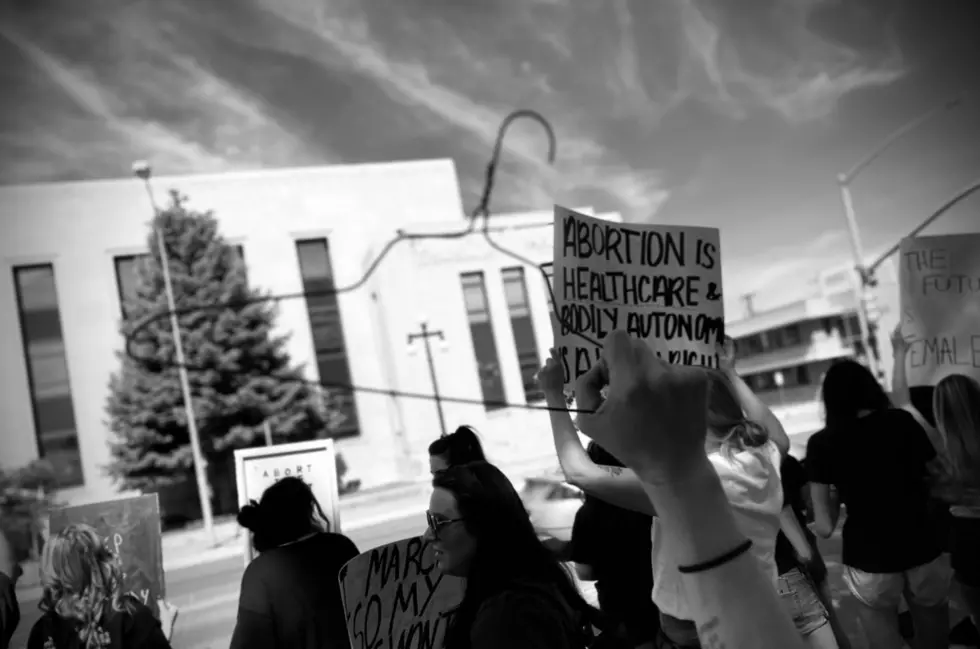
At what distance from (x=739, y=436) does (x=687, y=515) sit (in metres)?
1.25

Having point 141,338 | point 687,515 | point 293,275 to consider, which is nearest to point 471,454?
point 687,515

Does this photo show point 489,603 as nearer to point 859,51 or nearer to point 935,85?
point 859,51

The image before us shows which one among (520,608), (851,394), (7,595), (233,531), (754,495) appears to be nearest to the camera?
(520,608)

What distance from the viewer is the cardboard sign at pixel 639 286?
69.3 inches

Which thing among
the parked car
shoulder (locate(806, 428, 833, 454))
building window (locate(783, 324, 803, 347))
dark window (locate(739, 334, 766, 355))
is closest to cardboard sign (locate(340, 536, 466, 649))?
shoulder (locate(806, 428, 833, 454))

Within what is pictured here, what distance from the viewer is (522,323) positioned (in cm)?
2073

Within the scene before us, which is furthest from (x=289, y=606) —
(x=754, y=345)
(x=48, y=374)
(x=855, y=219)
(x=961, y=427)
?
(x=754, y=345)

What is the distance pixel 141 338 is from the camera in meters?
15.8

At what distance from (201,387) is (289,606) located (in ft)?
58.3

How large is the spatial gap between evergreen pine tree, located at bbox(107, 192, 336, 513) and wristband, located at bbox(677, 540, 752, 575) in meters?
17.0

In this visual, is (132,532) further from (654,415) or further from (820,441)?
(654,415)

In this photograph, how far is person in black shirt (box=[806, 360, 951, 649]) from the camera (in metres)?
2.69

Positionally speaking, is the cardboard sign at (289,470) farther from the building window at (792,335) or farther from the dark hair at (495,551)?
the building window at (792,335)

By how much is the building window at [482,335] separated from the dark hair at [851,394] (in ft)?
56.4
